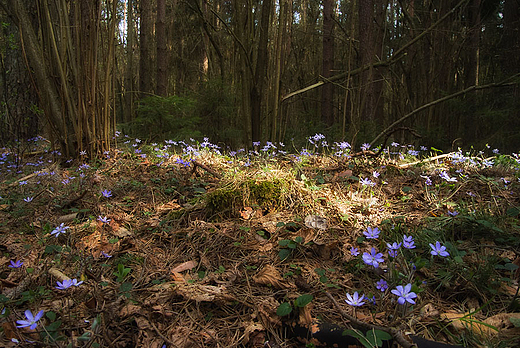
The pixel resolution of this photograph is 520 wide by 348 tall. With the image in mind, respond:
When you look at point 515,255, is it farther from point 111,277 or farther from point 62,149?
point 62,149

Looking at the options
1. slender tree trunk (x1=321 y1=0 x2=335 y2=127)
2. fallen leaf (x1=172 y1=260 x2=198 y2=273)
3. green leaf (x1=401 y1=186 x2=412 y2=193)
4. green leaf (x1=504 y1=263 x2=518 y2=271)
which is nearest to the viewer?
green leaf (x1=504 y1=263 x2=518 y2=271)

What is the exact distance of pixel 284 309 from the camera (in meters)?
1.29

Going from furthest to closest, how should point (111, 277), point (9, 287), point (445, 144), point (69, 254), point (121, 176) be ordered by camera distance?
point (445, 144)
point (121, 176)
point (69, 254)
point (111, 277)
point (9, 287)

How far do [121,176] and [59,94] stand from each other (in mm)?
1503

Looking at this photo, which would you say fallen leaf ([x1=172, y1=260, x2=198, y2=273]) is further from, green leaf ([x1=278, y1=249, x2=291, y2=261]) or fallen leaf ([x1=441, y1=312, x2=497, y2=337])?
fallen leaf ([x1=441, y1=312, x2=497, y2=337])

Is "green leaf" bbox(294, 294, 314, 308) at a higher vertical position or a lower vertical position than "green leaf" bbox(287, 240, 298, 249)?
lower

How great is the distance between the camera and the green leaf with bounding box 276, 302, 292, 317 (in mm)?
1271

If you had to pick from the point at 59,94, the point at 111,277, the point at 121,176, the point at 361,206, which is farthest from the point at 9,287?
the point at 59,94

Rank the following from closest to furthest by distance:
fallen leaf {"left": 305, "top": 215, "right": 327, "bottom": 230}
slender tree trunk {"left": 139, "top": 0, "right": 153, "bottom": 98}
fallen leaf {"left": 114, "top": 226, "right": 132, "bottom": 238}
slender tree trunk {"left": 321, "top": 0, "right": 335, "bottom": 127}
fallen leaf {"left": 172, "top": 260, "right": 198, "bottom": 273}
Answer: fallen leaf {"left": 172, "top": 260, "right": 198, "bottom": 273}
fallen leaf {"left": 305, "top": 215, "right": 327, "bottom": 230}
fallen leaf {"left": 114, "top": 226, "right": 132, "bottom": 238}
slender tree trunk {"left": 139, "top": 0, "right": 153, "bottom": 98}
slender tree trunk {"left": 321, "top": 0, "right": 335, "bottom": 127}

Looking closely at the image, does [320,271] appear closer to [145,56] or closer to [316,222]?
[316,222]

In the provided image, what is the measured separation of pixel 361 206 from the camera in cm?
226

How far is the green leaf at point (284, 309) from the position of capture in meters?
1.27

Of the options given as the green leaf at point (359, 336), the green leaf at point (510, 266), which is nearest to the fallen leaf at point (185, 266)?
the green leaf at point (359, 336)

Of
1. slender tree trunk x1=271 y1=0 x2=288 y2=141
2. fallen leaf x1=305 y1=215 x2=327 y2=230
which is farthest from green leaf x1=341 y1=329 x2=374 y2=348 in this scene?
slender tree trunk x1=271 y1=0 x2=288 y2=141
